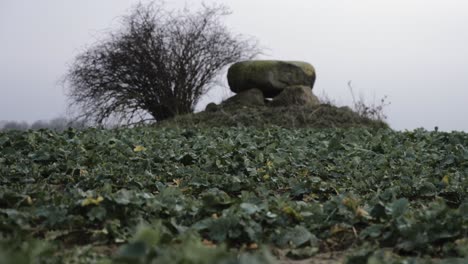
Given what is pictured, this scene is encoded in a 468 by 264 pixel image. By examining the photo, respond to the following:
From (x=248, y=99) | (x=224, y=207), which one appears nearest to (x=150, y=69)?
(x=248, y=99)

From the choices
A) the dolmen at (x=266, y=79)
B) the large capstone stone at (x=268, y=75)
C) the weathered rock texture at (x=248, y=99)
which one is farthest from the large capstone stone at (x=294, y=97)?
the large capstone stone at (x=268, y=75)

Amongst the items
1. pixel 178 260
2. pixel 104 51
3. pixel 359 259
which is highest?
pixel 104 51

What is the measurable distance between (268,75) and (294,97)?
1.61 m

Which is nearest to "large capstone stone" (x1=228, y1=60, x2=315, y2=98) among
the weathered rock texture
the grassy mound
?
the weathered rock texture

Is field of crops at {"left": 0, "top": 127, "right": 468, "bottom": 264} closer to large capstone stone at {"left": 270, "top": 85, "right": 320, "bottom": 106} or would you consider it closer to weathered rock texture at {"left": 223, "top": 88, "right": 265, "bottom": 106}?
large capstone stone at {"left": 270, "top": 85, "right": 320, "bottom": 106}

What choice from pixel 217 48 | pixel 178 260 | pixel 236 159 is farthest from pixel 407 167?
pixel 217 48

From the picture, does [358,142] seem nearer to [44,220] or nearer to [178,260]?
[44,220]

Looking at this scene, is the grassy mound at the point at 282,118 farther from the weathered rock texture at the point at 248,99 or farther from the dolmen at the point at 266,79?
the dolmen at the point at 266,79

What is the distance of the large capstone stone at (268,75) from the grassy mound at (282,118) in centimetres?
201

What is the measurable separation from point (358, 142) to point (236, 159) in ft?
8.45

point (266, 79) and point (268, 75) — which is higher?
point (268, 75)

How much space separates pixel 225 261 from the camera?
4.36 feet

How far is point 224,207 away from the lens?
9.64 feet

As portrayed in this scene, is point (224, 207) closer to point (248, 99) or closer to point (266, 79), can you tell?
point (248, 99)
